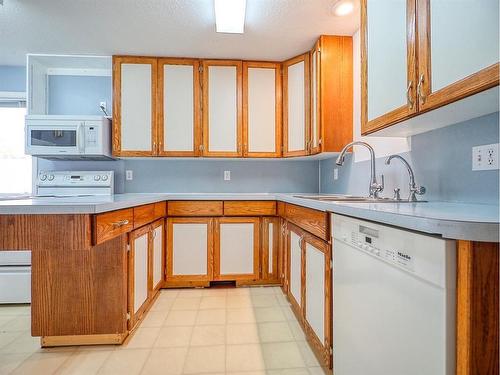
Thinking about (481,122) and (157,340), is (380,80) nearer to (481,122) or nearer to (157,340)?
(481,122)

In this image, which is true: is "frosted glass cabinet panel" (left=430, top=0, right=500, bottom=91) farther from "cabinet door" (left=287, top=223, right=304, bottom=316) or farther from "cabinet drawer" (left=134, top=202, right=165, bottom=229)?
"cabinet drawer" (left=134, top=202, right=165, bottom=229)

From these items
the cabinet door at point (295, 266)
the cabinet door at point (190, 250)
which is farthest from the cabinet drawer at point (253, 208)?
the cabinet door at point (295, 266)

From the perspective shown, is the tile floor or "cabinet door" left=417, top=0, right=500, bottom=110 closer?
"cabinet door" left=417, top=0, right=500, bottom=110

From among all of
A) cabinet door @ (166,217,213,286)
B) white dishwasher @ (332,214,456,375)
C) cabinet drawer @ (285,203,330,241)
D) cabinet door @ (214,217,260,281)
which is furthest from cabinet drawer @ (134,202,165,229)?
white dishwasher @ (332,214,456,375)

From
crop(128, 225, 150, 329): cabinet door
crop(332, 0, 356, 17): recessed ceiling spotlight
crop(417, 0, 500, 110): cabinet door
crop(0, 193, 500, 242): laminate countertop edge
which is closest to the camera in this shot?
crop(0, 193, 500, 242): laminate countertop edge

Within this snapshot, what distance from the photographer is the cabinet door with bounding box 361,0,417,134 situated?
3.70 feet

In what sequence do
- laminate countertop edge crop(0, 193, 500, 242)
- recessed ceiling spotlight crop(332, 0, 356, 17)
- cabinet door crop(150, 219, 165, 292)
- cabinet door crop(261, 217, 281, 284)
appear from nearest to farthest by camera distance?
laminate countertop edge crop(0, 193, 500, 242) → recessed ceiling spotlight crop(332, 0, 356, 17) → cabinet door crop(150, 219, 165, 292) → cabinet door crop(261, 217, 281, 284)

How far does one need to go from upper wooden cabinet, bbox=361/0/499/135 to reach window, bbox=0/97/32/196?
3263mm

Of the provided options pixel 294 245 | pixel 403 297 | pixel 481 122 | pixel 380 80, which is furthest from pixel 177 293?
pixel 481 122

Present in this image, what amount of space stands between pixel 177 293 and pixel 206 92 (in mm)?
1867

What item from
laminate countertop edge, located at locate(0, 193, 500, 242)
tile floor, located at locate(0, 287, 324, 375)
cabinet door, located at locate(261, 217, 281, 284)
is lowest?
tile floor, located at locate(0, 287, 324, 375)

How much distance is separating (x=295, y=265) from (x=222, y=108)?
1606 millimetres

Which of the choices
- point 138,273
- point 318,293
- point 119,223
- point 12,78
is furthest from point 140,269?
point 12,78

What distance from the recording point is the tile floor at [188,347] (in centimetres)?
142
